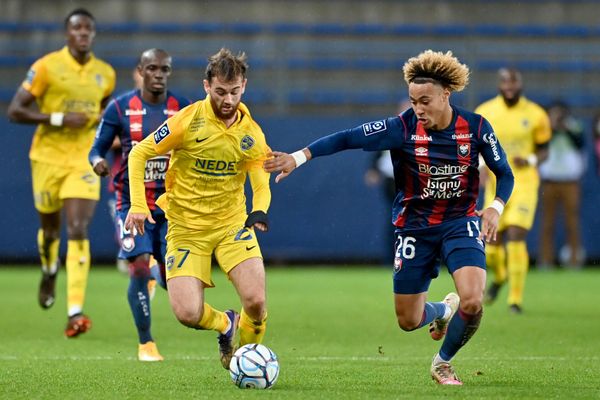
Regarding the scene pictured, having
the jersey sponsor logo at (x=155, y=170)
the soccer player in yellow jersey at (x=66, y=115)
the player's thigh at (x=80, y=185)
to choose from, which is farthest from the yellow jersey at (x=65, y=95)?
the jersey sponsor logo at (x=155, y=170)

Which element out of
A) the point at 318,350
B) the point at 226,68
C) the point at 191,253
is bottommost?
the point at 318,350

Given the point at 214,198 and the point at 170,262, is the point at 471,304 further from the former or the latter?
the point at 170,262

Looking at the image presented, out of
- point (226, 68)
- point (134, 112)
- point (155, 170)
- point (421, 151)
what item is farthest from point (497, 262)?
point (226, 68)

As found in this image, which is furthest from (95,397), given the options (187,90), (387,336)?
(187,90)

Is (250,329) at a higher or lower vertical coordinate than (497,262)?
higher

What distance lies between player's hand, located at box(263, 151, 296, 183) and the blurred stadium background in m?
11.3

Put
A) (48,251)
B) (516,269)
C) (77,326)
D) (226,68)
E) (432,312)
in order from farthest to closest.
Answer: (516,269) < (48,251) < (77,326) < (432,312) < (226,68)

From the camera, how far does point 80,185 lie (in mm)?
10992

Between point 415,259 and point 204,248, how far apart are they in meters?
1.36

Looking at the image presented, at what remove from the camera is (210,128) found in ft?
25.2

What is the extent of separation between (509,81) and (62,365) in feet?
22.6

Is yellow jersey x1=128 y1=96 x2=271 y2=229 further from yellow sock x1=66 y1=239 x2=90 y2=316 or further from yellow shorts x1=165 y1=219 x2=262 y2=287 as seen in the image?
yellow sock x1=66 y1=239 x2=90 y2=316

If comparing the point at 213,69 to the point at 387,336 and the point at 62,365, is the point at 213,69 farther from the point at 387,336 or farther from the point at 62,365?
the point at 387,336

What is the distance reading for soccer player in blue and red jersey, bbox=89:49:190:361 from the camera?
8875 millimetres
